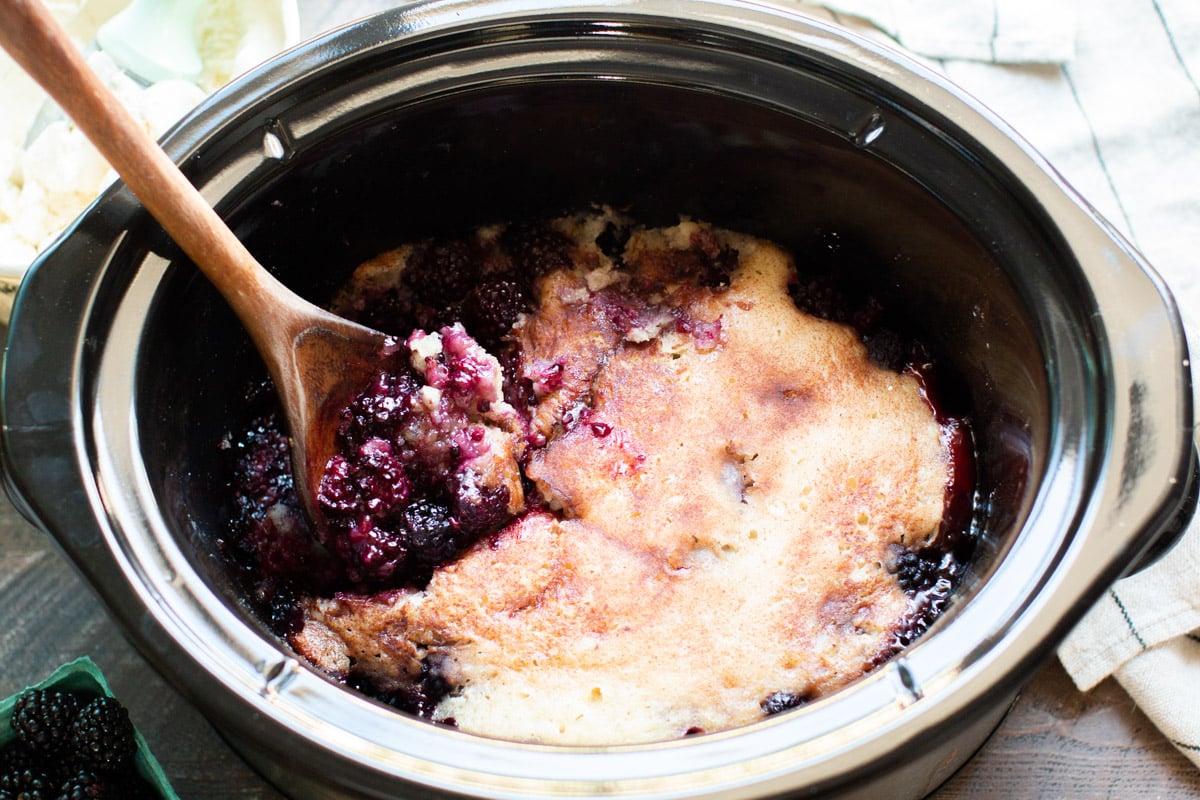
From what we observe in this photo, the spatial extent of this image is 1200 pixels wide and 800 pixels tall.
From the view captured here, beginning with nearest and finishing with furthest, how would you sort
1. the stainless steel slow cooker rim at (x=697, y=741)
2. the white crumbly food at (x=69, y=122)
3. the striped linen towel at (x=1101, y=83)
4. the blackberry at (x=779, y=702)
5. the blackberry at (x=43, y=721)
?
the stainless steel slow cooker rim at (x=697, y=741)
the blackberry at (x=779, y=702)
the blackberry at (x=43, y=721)
the white crumbly food at (x=69, y=122)
the striped linen towel at (x=1101, y=83)

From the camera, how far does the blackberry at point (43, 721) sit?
4.35ft

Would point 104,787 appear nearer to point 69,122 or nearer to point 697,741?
point 697,741

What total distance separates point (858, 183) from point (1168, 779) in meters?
0.99

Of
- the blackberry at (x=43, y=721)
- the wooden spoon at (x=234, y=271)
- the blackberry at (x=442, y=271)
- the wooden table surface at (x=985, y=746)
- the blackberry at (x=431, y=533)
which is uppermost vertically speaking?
the wooden spoon at (x=234, y=271)

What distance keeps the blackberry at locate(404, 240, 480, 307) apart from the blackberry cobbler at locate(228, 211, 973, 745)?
0.11 feet

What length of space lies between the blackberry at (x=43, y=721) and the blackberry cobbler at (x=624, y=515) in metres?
0.30

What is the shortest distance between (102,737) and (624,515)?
713 mm

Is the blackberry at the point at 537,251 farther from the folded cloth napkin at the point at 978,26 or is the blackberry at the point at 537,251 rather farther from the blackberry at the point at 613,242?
the folded cloth napkin at the point at 978,26

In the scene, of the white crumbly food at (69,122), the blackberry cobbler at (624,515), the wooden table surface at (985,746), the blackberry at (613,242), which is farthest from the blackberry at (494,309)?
the wooden table surface at (985,746)

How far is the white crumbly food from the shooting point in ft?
5.51

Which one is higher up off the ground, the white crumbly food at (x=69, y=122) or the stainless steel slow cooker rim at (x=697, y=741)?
the white crumbly food at (x=69, y=122)

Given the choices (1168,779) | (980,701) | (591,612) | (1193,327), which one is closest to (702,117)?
(591,612)

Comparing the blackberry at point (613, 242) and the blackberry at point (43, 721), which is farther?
the blackberry at point (613, 242)

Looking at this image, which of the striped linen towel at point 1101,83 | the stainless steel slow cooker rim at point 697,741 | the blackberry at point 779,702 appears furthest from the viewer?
the striped linen towel at point 1101,83
